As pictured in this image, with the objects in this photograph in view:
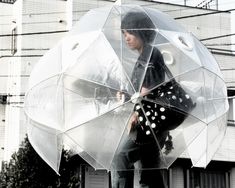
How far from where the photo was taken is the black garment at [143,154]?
7168mm

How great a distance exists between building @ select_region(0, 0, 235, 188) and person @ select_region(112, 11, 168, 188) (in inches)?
751

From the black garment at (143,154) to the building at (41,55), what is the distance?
19.1 m

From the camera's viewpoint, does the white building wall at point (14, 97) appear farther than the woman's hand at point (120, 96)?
Yes

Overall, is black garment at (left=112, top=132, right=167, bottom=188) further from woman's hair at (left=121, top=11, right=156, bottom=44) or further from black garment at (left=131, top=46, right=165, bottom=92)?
woman's hair at (left=121, top=11, right=156, bottom=44)

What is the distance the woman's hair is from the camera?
24.3ft

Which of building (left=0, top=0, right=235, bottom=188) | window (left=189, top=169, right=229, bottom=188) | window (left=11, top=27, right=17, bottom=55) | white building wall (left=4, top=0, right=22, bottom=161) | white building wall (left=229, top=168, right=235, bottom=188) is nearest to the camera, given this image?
building (left=0, top=0, right=235, bottom=188)

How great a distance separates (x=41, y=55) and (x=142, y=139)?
1958cm

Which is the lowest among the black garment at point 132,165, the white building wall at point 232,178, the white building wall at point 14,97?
the white building wall at point 232,178

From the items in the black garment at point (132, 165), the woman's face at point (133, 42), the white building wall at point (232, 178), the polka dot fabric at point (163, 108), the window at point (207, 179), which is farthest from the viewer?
the white building wall at point (232, 178)

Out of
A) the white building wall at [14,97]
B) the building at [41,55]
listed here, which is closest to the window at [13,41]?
the building at [41,55]

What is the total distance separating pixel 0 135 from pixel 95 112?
77.5 ft

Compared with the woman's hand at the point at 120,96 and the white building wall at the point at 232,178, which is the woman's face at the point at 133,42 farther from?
the white building wall at the point at 232,178

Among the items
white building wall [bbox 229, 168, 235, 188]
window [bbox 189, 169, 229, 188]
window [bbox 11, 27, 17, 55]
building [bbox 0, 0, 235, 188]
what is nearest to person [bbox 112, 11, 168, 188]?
building [bbox 0, 0, 235, 188]

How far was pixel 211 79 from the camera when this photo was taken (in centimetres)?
773
